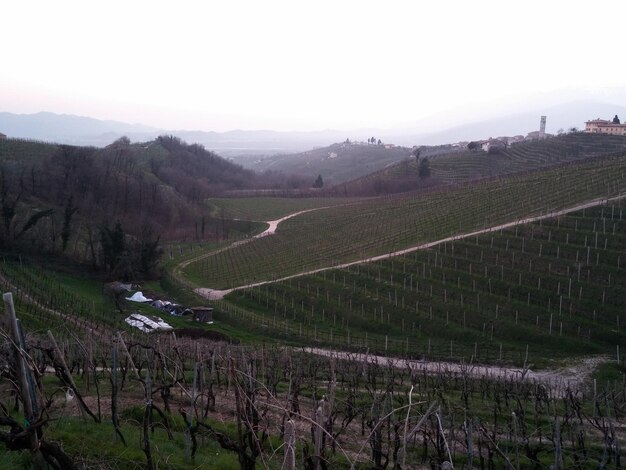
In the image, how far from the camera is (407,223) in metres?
41.2

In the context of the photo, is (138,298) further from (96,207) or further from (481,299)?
(96,207)

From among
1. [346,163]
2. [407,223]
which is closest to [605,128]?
[407,223]

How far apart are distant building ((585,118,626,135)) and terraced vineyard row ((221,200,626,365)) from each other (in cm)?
5256

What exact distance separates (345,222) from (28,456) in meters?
42.8

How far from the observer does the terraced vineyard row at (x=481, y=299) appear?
915 inches

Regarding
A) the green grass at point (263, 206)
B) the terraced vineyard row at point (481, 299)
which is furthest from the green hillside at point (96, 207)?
the terraced vineyard row at point (481, 299)

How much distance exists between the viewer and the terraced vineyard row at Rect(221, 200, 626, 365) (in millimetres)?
23250

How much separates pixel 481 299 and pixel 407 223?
15.4 metres

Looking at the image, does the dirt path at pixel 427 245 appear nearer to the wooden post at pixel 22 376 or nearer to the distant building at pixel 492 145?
the wooden post at pixel 22 376

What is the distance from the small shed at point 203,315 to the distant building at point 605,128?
70658 millimetres

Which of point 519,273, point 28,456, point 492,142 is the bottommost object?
point 519,273

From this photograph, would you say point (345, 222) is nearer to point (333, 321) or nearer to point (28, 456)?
point (333, 321)

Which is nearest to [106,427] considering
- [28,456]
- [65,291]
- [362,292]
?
[28,456]

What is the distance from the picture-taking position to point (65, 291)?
2972cm
